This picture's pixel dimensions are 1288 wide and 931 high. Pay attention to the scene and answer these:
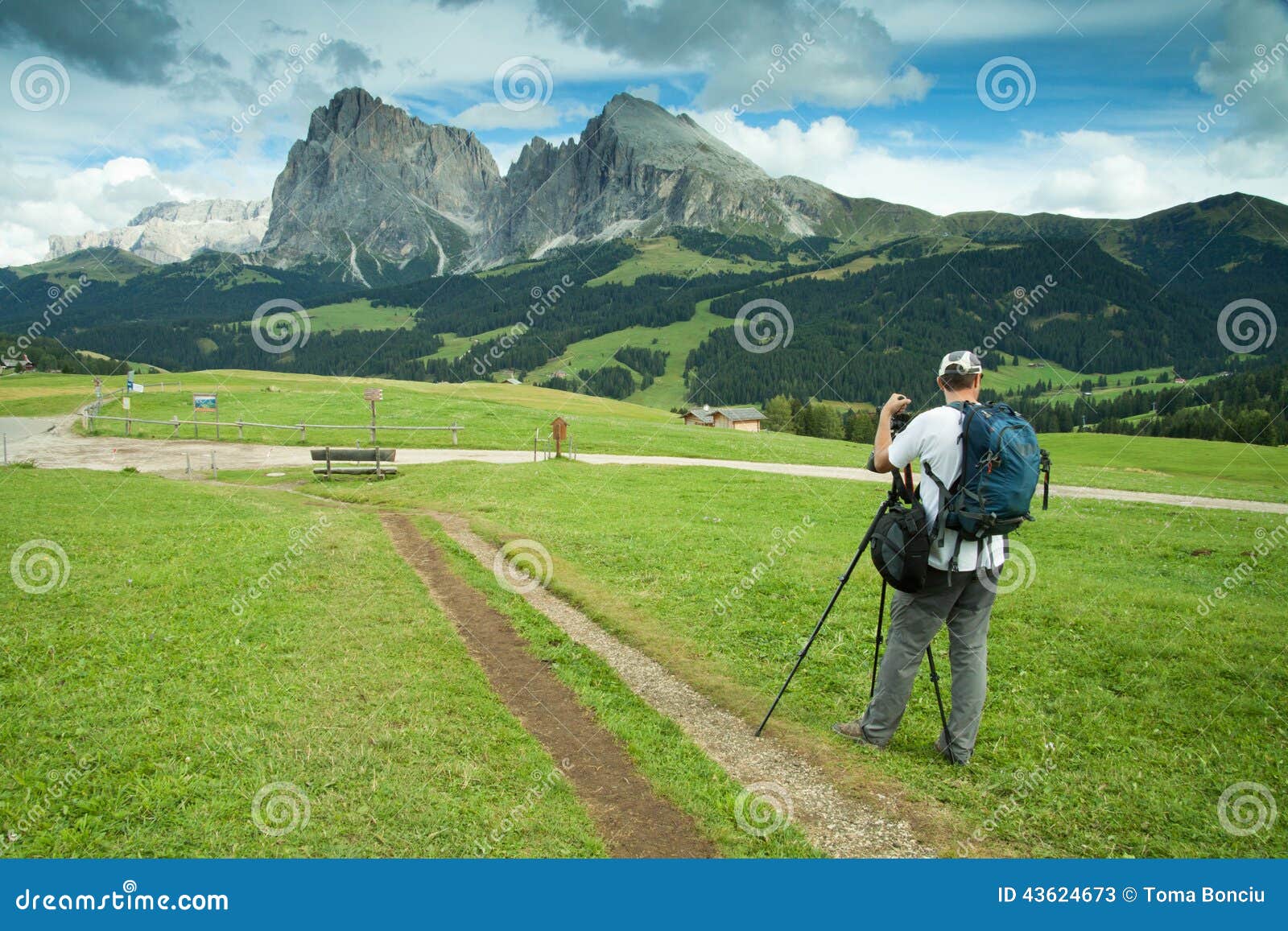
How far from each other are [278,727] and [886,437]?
7746 mm

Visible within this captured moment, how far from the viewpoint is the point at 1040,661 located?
11.2 metres

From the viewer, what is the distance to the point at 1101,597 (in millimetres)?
14156

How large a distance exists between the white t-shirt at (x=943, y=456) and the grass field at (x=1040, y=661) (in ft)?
8.01

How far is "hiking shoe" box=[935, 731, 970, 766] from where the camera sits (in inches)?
329

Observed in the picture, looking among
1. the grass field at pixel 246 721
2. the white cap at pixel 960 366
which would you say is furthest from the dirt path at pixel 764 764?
the white cap at pixel 960 366

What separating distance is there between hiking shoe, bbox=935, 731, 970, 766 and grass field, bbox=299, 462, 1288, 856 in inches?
4.2

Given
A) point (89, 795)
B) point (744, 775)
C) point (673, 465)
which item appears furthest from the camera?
point (673, 465)

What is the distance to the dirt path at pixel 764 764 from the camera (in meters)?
7.10

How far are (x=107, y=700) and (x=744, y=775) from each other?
7746 mm

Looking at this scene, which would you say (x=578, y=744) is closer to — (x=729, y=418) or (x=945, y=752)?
(x=945, y=752)

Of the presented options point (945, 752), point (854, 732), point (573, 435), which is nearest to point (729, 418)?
point (573, 435)

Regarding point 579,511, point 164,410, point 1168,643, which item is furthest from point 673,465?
point 164,410

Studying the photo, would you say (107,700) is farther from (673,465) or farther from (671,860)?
(673,465)

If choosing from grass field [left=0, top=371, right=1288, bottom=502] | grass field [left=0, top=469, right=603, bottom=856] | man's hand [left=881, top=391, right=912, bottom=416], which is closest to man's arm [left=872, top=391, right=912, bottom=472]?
man's hand [left=881, top=391, right=912, bottom=416]
